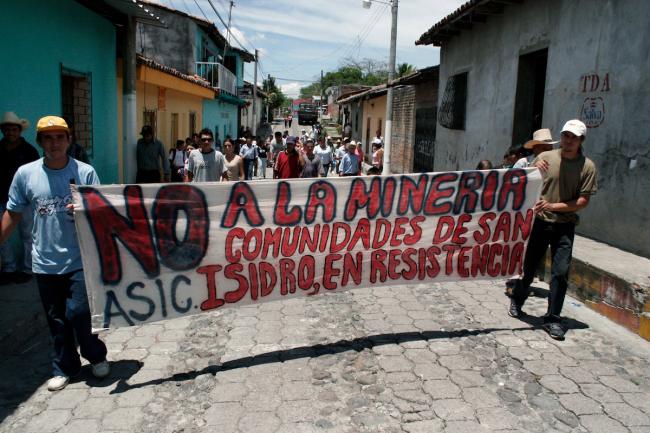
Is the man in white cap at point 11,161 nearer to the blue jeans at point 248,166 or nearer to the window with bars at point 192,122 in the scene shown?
the blue jeans at point 248,166

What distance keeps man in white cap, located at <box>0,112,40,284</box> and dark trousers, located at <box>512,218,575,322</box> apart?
472cm

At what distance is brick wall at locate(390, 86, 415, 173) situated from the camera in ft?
62.6

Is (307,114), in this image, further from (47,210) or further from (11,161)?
(47,210)

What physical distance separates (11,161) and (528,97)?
777 centimetres

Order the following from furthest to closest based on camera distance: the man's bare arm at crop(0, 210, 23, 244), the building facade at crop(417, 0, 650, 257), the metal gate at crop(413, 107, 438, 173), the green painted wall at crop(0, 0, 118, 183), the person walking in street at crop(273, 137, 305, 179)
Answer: the metal gate at crop(413, 107, 438, 173) → the person walking in street at crop(273, 137, 305, 179) → the green painted wall at crop(0, 0, 118, 183) → the building facade at crop(417, 0, 650, 257) → the man's bare arm at crop(0, 210, 23, 244)

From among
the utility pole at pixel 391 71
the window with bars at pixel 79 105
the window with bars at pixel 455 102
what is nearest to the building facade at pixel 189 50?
the utility pole at pixel 391 71

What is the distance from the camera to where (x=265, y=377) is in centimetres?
387

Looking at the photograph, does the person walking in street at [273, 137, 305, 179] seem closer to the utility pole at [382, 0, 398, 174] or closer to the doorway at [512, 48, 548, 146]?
the doorway at [512, 48, 548, 146]

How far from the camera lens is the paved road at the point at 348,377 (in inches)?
131

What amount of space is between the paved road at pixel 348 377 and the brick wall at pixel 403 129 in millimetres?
14345

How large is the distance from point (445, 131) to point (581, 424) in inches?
435

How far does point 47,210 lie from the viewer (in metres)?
3.57

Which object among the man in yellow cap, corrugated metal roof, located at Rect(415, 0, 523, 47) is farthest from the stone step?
corrugated metal roof, located at Rect(415, 0, 523, 47)

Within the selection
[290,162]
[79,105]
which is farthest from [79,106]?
[290,162]
